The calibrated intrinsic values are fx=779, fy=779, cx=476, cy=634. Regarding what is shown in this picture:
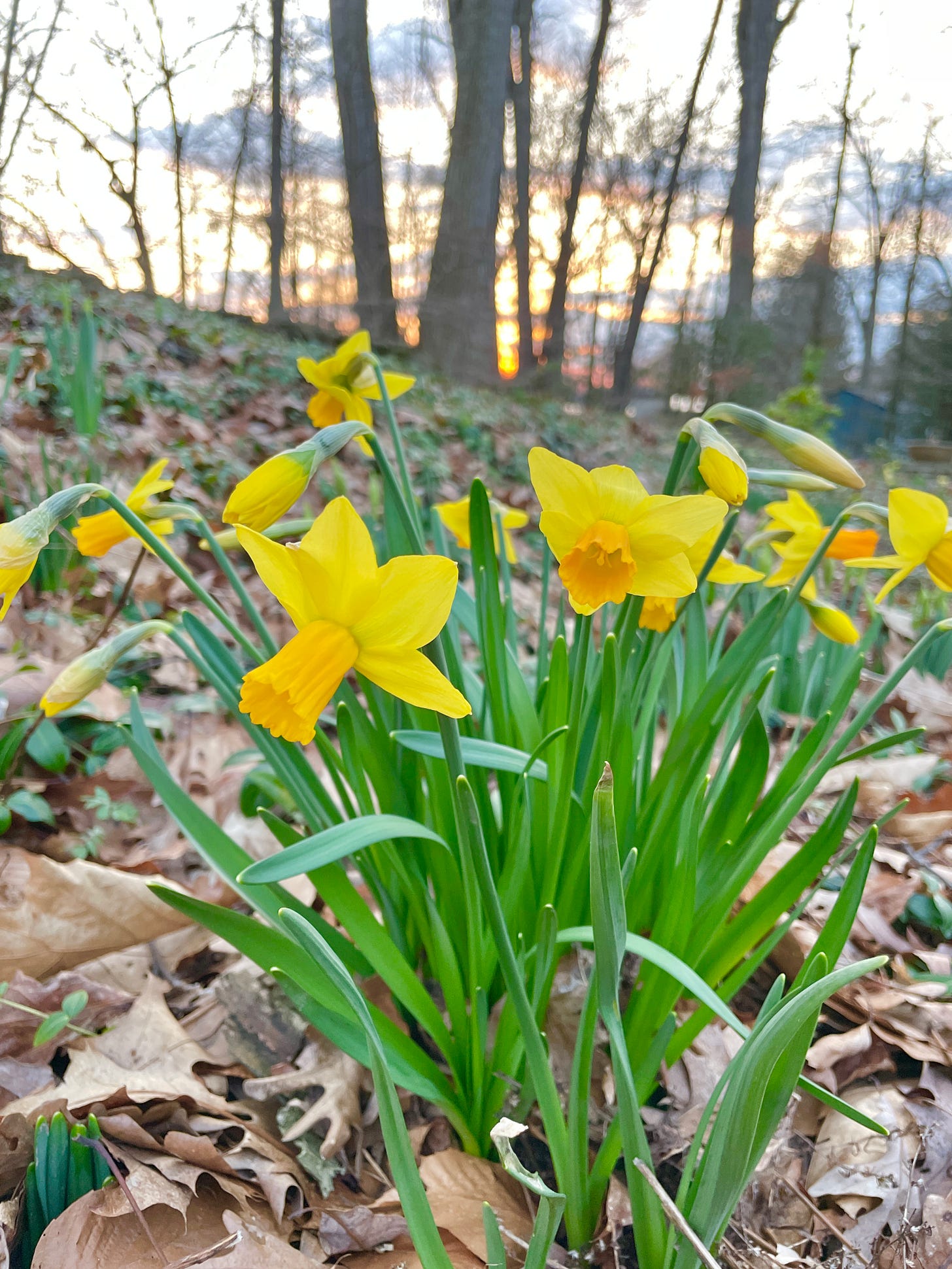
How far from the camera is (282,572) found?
0.65 metres

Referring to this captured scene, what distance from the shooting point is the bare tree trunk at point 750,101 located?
8766 mm

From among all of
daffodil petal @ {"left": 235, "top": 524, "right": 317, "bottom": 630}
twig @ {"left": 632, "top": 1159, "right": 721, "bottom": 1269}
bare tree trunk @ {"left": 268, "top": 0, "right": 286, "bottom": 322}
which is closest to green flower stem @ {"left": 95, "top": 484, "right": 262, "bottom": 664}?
daffodil petal @ {"left": 235, "top": 524, "right": 317, "bottom": 630}

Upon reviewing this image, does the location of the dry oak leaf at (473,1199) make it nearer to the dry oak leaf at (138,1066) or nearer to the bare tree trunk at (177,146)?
the dry oak leaf at (138,1066)

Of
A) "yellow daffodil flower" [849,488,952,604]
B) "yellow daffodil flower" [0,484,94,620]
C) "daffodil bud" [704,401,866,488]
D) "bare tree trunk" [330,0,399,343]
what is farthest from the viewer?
"bare tree trunk" [330,0,399,343]

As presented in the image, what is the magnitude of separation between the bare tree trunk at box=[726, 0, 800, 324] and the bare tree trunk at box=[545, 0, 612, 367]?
1588 mm

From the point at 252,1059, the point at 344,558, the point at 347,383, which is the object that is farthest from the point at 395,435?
the point at 252,1059

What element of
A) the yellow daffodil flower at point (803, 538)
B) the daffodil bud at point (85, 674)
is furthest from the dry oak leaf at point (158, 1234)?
the yellow daffodil flower at point (803, 538)

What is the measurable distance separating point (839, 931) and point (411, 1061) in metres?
0.47

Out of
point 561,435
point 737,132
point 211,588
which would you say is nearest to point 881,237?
point 737,132

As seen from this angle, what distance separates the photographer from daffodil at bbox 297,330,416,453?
999mm

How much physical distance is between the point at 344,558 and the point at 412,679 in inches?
4.5

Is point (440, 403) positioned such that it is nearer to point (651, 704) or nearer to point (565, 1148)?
point (651, 704)

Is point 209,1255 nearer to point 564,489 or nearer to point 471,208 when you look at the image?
point 564,489

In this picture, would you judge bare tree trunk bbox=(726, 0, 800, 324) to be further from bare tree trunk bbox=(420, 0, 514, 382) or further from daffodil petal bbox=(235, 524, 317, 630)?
daffodil petal bbox=(235, 524, 317, 630)
